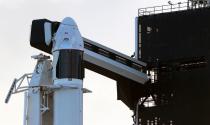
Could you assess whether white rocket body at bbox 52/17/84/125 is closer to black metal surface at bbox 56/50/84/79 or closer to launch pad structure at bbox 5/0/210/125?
black metal surface at bbox 56/50/84/79

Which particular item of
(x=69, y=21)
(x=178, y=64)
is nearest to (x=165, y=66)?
(x=178, y=64)

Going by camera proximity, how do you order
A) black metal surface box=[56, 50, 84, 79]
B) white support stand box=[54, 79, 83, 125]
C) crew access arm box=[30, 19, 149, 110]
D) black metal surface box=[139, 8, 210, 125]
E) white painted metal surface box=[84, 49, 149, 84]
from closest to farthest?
white support stand box=[54, 79, 83, 125] → black metal surface box=[56, 50, 84, 79] → white painted metal surface box=[84, 49, 149, 84] → crew access arm box=[30, 19, 149, 110] → black metal surface box=[139, 8, 210, 125]

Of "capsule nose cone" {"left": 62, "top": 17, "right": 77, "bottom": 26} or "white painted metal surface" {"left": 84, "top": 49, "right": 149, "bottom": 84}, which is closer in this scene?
"capsule nose cone" {"left": 62, "top": 17, "right": 77, "bottom": 26}

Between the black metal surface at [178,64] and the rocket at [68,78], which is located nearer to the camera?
the rocket at [68,78]

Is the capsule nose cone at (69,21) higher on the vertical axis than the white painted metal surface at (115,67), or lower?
higher

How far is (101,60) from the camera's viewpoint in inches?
2606

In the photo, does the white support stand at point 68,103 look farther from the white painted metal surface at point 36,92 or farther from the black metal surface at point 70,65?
the white painted metal surface at point 36,92

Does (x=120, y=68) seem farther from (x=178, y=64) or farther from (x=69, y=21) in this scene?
(x=69, y=21)

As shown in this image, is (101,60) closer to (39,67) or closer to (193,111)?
(193,111)

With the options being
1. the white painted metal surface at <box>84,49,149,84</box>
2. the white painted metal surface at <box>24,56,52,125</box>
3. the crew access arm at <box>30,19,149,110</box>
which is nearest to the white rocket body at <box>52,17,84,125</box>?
the white painted metal surface at <box>24,56,52,125</box>

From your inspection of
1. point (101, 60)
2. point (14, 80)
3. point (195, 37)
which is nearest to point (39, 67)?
point (14, 80)

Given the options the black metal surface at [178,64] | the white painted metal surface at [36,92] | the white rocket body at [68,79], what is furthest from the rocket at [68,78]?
the black metal surface at [178,64]

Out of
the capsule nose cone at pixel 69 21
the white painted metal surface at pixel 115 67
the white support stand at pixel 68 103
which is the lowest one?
the white support stand at pixel 68 103

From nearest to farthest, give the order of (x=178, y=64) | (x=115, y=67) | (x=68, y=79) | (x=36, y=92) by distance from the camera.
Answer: (x=68, y=79), (x=36, y=92), (x=115, y=67), (x=178, y=64)
